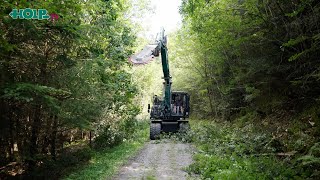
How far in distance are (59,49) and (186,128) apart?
846 cm

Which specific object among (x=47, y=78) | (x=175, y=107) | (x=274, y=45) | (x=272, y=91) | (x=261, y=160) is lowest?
(x=261, y=160)

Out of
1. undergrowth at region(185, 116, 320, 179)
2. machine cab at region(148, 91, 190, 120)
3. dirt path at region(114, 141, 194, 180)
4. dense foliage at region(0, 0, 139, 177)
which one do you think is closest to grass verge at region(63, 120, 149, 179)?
dirt path at region(114, 141, 194, 180)

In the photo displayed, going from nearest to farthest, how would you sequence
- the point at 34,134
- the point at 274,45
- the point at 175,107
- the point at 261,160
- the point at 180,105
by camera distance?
the point at 261,160 → the point at 34,134 → the point at 274,45 → the point at 175,107 → the point at 180,105

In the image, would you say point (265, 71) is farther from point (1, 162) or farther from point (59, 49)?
point (1, 162)

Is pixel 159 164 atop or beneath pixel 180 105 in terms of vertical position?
beneath

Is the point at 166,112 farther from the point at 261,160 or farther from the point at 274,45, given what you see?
the point at 261,160

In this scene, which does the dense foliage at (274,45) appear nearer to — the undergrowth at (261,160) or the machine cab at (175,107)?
the undergrowth at (261,160)

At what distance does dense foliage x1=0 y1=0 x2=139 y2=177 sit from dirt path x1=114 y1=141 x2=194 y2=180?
7.40 ft

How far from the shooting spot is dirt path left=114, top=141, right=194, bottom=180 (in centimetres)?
805

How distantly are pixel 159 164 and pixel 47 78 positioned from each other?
456 centimetres

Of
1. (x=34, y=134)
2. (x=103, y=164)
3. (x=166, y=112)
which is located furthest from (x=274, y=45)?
(x=34, y=134)

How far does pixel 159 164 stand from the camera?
375 inches

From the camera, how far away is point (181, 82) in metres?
31.3

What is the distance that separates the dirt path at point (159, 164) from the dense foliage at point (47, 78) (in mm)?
2255
